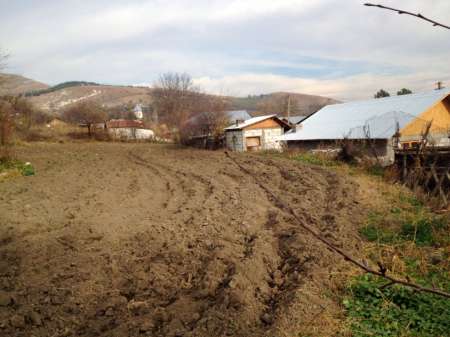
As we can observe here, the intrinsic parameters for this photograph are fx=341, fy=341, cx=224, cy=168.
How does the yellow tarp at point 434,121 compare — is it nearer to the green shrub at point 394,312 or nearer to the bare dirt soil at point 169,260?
the bare dirt soil at point 169,260

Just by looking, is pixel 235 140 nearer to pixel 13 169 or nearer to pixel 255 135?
pixel 255 135

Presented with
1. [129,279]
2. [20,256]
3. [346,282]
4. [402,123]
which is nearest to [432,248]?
[346,282]

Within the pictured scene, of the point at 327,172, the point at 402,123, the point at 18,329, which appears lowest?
the point at 18,329

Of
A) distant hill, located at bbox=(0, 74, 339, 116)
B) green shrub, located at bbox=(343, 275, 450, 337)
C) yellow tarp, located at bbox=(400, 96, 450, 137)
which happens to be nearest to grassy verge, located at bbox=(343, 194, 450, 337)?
green shrub, located at bbox=(343, 275, 450, 337)

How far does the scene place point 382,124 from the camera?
18594 mm

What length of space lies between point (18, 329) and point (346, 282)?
12.7ft

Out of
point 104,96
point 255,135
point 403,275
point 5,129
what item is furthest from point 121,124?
point 104,96

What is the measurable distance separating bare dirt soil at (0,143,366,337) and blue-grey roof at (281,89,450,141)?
31.8ft

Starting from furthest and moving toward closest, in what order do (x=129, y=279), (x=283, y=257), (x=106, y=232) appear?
1. (x=106, y=232)
2. (x=283, y=257)
3. (x=129, y=279)

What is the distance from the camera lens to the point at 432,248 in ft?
18.3

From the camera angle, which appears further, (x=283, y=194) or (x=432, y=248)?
(x=283, y=194)

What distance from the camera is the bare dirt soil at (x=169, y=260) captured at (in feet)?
12.3

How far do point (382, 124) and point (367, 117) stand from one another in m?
2.48

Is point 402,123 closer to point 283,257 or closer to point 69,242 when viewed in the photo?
point 283,257
